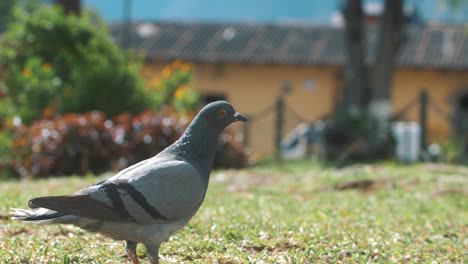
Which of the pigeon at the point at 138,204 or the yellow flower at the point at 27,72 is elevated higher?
the yellow flower at the point at 27,72

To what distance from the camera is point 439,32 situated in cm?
2906

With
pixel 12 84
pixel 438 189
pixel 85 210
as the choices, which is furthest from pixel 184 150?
pixel 12 84

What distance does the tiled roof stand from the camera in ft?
86.5

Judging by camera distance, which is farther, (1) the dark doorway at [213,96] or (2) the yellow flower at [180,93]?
(1) the dark doorway at [213,96]

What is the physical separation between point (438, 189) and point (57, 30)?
26.1 ft

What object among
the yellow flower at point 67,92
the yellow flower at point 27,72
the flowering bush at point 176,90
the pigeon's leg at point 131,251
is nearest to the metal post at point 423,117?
the flowering bush at point 176,90

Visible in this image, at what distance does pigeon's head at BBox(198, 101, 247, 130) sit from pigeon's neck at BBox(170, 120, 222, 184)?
0.11 feet

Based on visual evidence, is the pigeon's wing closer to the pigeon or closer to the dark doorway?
the pigeon

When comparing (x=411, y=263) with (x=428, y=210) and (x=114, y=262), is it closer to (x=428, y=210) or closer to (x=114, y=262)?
(x=114, y=262)

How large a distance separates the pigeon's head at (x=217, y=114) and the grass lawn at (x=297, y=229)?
86 cm

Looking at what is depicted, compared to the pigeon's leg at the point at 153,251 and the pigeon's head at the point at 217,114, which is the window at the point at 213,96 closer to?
the pigeon's head at the point at 217,114

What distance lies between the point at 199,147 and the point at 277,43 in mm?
24072

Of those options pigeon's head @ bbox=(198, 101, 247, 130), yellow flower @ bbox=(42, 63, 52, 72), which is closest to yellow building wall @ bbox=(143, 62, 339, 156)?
yellow flower @ bbox=(42, 63, 52, 72)

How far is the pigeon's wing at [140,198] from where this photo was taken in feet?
11.9
